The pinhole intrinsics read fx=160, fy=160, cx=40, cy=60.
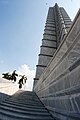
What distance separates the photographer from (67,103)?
2.54 meters

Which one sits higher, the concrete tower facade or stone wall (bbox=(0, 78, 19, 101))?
the concrete tower facade

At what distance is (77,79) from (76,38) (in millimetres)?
601

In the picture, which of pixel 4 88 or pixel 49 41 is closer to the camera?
pixel 4 88

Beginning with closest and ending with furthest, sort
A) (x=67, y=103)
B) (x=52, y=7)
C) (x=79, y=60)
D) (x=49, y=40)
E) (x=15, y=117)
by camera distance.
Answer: (x=79, y=60)
(x=67, y=103)
(x=15, y=117)
(x=49, y=40)
(x=52, y=7)

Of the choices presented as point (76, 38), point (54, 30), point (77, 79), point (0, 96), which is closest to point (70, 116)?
point (77, 79)

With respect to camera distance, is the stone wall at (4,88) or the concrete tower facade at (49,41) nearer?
the stone wall at (4,88)

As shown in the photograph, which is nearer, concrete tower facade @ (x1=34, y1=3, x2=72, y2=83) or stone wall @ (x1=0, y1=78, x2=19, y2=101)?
stone wall @ (x1=0, y1=78, x2=19, y2=101)

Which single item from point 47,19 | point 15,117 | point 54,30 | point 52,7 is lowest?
point 15,117

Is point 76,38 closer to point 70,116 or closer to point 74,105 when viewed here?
point 74,105

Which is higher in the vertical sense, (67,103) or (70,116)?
(67,103)

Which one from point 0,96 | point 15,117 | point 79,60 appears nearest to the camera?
point 79,60

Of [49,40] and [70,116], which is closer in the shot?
[70,116]

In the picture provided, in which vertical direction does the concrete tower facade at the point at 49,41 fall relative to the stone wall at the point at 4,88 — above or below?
above

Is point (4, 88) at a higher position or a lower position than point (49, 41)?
lower
